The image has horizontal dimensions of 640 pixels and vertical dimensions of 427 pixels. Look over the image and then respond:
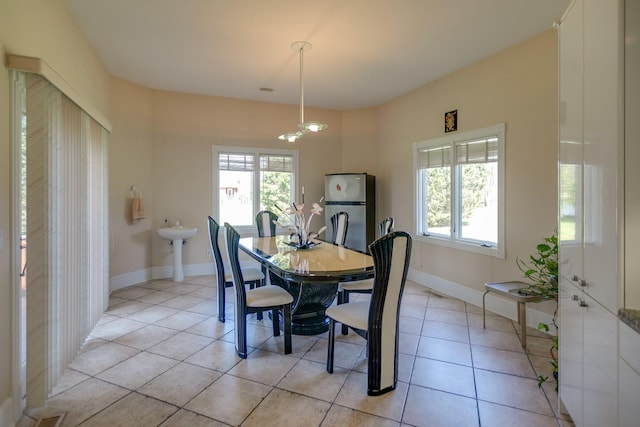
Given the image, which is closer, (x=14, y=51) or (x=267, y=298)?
(x=14, y=51)

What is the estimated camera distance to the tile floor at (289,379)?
200 centimetres

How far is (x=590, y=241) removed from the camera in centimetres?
154

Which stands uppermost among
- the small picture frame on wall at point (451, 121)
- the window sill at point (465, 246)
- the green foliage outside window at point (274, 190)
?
the small picture frame on wall at point (451, 121)

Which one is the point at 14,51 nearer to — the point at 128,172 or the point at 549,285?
the point at 128,172

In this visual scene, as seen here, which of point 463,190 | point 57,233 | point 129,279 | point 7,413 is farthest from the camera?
point 129,279

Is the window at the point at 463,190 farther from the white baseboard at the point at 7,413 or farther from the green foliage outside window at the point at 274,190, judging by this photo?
the white baseboard at the point at 7,413

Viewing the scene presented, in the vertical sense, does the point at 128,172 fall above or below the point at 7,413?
above

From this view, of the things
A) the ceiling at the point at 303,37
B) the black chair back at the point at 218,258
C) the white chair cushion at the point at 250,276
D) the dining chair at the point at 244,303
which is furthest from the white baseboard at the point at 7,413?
the ceiling at the point at 303,37

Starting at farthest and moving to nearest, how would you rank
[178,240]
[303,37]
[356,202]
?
[356,202] < [178,240] < [303,37]

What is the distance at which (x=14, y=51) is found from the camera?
6.47 ft

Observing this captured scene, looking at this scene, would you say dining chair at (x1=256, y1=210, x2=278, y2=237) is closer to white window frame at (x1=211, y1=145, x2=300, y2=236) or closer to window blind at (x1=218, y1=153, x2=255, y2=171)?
white window frame at (x1=211, y1=145, x2=300, y2=236)

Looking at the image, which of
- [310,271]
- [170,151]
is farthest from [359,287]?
[170,151]

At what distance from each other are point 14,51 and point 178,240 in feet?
11.1

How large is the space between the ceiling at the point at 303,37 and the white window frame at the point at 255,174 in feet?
3.59
